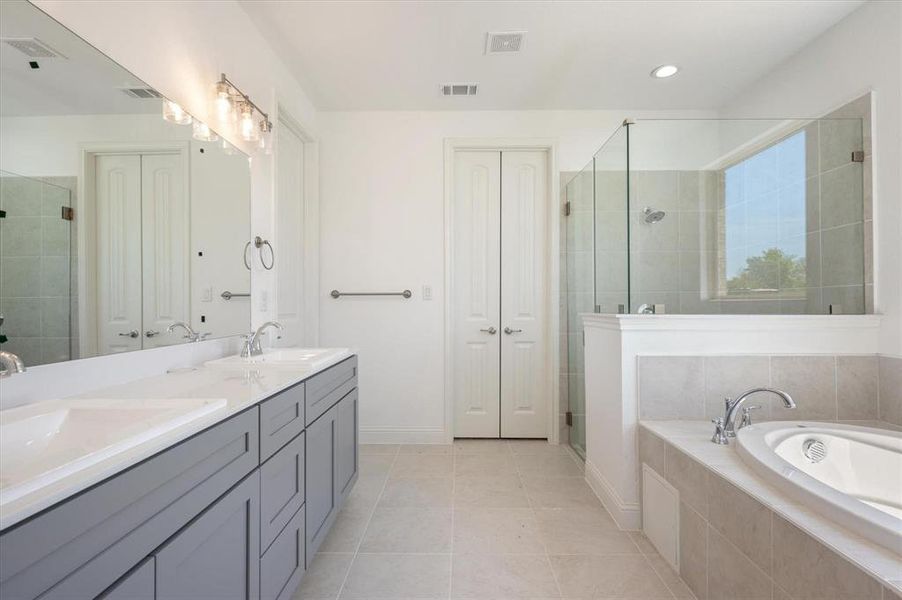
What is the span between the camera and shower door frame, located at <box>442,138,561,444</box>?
284 centimetres

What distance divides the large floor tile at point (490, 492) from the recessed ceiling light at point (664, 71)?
272 centimetres

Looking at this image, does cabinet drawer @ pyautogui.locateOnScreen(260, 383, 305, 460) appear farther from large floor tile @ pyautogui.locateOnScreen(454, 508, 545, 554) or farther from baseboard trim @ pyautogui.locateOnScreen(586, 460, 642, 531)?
baseboard trim @ pyautogui.locateOnScreen(586, 460, 642, 531)

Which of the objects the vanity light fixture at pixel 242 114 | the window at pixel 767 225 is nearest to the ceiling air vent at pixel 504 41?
the vanity light fixture at pixel 242 114

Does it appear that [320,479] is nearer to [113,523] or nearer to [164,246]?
[113,523]

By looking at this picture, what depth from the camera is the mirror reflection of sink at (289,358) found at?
1537 millimetres

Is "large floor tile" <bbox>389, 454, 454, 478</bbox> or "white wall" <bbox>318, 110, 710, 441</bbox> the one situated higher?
"white wall" <bbox>318, 110, 710, 441</bbox>

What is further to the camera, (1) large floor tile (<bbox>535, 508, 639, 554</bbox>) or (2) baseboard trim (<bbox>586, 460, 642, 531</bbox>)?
(2) baseboard trim (<bbox>586, 460, 642, 531</bbox>)

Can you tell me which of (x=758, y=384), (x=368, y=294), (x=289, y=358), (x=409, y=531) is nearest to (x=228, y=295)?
(x=289, y=358)

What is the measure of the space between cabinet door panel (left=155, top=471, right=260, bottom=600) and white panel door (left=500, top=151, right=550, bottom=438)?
2.16 metres

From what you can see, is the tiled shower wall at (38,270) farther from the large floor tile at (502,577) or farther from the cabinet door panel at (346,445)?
the large floor tile at (502,577)

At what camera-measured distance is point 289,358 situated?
1872 millimetres

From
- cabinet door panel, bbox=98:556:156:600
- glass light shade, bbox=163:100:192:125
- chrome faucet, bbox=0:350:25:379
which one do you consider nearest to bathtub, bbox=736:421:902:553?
cabinet door panel, bbox=98:556:156:600

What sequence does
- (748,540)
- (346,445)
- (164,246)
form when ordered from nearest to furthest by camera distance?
(748,540) < (164,246) < (346,445)

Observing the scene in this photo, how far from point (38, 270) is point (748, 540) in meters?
2.14
